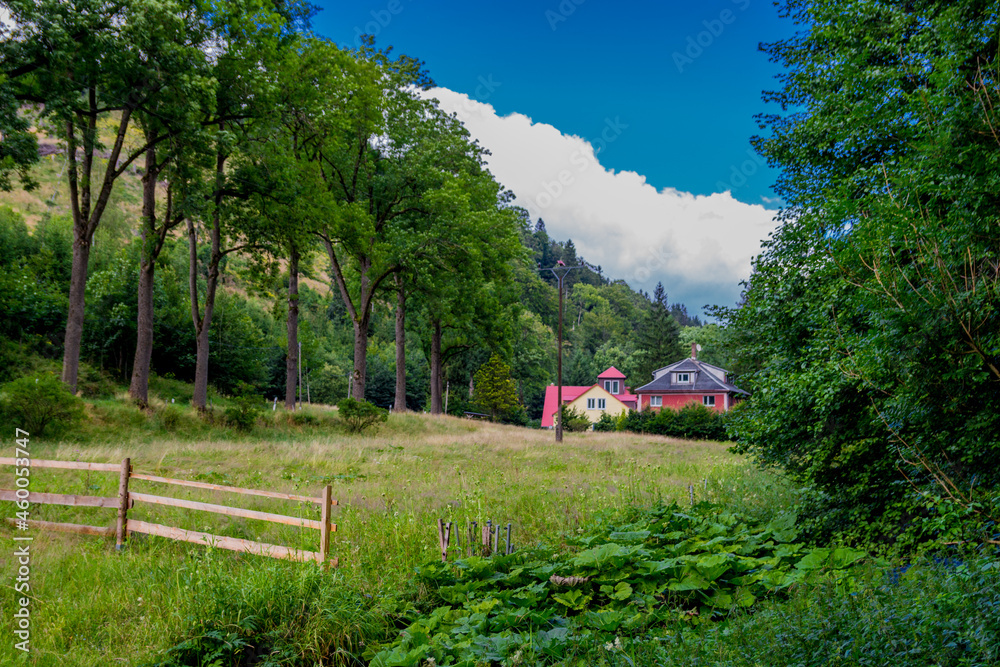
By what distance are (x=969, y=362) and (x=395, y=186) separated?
26213 mm

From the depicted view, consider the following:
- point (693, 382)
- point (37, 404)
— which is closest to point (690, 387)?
point (693, 382)

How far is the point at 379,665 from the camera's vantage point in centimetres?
444

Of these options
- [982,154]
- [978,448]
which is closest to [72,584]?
[978,448]

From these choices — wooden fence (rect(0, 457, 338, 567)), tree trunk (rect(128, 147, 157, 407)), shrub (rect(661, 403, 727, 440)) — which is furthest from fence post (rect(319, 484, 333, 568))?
shrub (rect(661, 403, 727, 440))

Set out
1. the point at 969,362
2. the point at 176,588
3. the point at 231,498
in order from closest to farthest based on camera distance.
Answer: the point at 969,362, the point at 176,588, the point at 231,498

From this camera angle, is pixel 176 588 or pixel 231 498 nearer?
pixel 176 588

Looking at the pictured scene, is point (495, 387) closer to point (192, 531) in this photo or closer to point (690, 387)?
point (690, 387)

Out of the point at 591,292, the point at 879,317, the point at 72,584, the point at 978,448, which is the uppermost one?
the point at 591,292

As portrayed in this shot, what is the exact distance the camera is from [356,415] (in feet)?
77.2

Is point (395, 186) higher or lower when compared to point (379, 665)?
higher

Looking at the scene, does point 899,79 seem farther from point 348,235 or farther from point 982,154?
point 348,235

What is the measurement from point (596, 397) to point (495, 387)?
1899 centimetres

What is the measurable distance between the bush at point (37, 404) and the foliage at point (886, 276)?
1595 cm

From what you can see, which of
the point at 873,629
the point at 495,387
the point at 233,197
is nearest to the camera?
the point at 873,629
